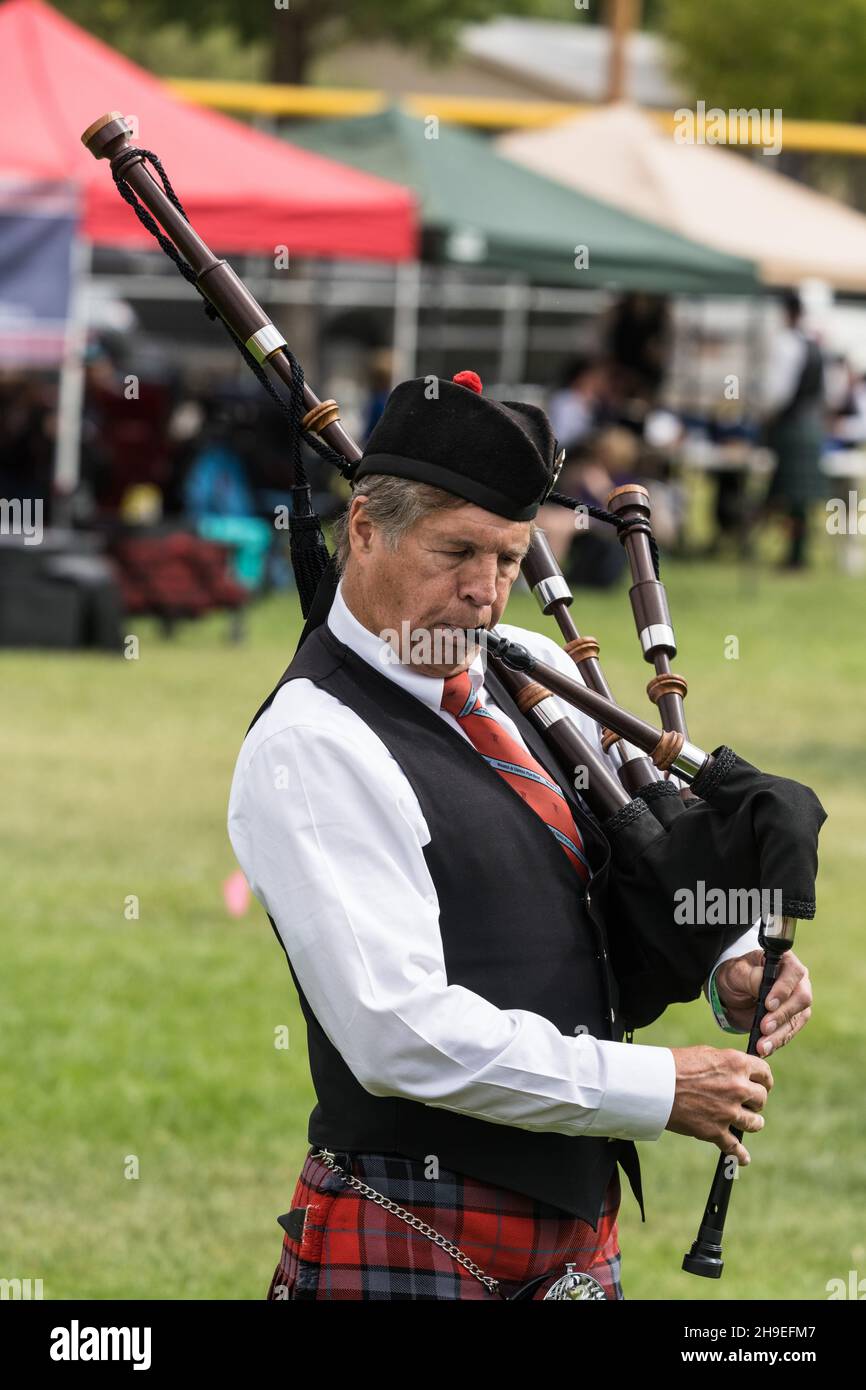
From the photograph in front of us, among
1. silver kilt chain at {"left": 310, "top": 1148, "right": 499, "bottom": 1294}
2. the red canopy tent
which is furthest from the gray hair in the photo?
the red canopy tent

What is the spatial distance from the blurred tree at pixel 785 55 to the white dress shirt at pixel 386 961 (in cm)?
3553

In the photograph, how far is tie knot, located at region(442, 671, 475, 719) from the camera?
2502 mm

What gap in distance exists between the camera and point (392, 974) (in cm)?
225

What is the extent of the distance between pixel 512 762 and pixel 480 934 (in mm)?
240

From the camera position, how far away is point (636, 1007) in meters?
2.67

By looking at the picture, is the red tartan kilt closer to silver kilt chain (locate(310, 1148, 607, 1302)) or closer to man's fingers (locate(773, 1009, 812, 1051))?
silver kilt chain (locate(310, 1148, 607, 1302))

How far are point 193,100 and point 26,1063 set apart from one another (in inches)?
647

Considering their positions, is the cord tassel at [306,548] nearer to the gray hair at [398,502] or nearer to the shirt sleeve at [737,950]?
the gray hair at [398,502]

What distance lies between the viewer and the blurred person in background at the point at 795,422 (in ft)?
54.8

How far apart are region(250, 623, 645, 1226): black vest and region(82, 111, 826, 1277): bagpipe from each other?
A: 0.09 meters

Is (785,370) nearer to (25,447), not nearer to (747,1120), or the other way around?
(25,447)

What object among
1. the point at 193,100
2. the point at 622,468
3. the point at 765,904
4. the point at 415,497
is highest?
the point at 193,100

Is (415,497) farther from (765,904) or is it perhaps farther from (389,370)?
(389,370)
